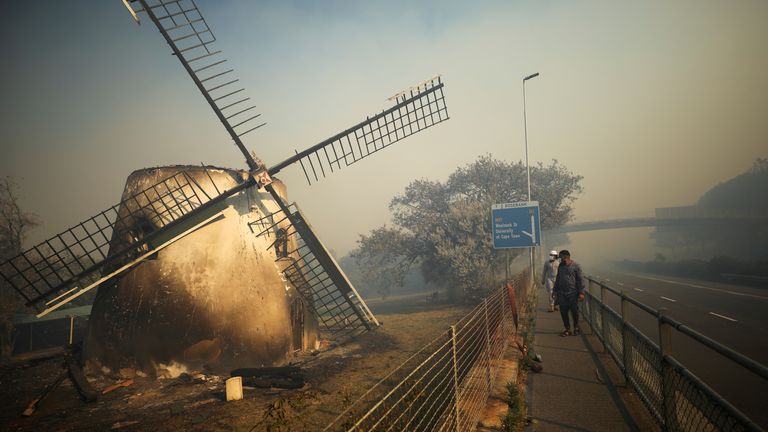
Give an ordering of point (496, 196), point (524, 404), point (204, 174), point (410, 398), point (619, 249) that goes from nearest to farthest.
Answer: point (410, 398) → point (524, 404) → point (204, 174) → point (496, 196) → point (619, 249)

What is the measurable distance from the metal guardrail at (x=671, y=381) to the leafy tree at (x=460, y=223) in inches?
695

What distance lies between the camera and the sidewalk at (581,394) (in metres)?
4.91

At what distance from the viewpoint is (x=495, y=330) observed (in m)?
8.18

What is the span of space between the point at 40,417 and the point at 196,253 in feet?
16.3

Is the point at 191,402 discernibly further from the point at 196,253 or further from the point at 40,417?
the point at 196,253

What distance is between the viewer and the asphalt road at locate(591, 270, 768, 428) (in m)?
5.73

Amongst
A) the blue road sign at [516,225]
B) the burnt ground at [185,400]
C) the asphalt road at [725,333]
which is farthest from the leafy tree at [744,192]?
the burnt ground at [185,400]

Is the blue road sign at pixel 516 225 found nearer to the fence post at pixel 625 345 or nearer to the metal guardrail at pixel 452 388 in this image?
the metal guardrail at pixel 452 388

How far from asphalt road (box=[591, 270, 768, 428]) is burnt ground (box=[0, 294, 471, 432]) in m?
6.28

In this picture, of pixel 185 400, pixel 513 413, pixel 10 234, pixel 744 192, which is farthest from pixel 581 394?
pixel 744 192

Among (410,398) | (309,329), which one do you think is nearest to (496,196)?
(309,329)

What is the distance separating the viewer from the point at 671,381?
12.7 ft

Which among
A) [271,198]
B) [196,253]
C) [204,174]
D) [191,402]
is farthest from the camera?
[271,198]

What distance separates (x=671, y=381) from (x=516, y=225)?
12.2 m
